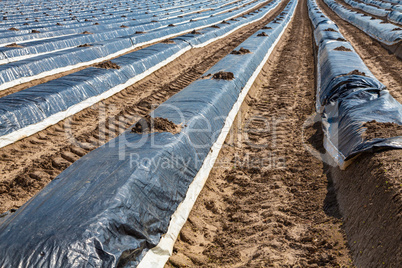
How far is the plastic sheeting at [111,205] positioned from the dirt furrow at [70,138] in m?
1.66

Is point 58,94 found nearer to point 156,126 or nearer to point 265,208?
point 156,126

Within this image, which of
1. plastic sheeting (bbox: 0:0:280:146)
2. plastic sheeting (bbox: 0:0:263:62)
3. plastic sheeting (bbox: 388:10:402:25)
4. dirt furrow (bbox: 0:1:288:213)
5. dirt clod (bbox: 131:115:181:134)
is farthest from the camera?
plastic sheeting (bbox: 388:10:402:25)

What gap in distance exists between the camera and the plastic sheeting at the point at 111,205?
304cm

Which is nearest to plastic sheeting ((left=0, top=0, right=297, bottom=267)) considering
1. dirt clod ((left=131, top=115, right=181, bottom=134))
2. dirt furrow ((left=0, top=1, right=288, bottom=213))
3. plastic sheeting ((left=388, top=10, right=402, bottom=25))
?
dirt clod ((left=131, top=115, right=181, bottom=134))

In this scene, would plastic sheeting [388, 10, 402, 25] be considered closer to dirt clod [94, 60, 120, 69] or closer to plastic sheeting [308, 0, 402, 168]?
plastic sheeting [308, 0, 402, 168]

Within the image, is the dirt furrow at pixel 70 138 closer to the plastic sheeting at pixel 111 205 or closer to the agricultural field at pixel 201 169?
the agricultural field at pixel 201 169

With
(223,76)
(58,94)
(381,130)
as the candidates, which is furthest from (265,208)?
(58,94)

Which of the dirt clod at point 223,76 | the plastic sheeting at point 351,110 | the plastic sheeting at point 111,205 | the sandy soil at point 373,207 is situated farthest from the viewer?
the dirt clod at point 223,76

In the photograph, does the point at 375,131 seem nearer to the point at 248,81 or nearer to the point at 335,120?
the point at 335,120

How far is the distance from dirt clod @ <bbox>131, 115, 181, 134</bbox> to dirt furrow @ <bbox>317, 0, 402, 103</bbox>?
23.4ft

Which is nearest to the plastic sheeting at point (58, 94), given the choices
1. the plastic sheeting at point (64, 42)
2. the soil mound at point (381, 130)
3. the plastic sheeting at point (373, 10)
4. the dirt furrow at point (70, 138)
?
the dirt furrow at point (70, 138)

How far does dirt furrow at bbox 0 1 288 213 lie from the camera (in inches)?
219

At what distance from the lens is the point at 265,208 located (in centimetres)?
495

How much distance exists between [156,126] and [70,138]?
9.51 feet
